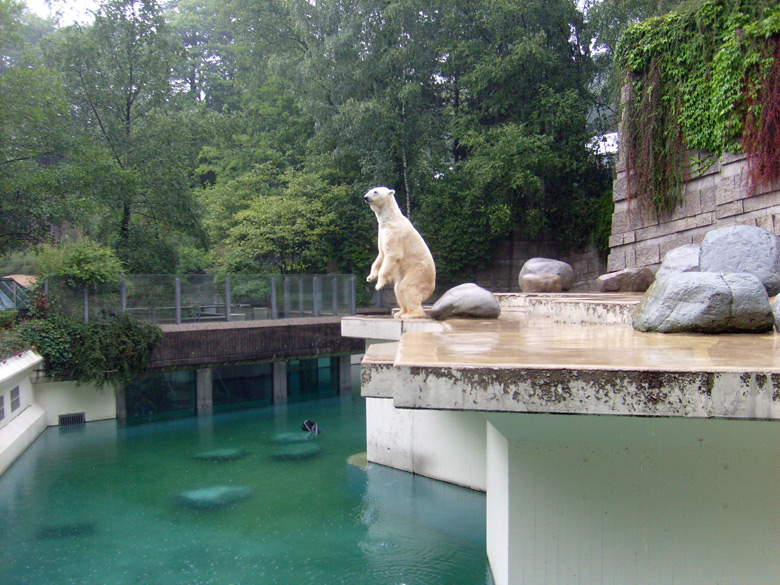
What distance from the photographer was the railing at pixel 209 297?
15.5 meters

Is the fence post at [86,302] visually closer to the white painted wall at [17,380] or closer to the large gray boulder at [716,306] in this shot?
the white painted wall at [17,380]

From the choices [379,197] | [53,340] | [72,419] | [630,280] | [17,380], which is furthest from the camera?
[72,419]

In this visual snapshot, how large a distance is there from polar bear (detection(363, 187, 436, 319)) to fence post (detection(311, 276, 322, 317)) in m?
9.31

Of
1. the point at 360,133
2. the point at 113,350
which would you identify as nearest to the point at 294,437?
the point at 113,350

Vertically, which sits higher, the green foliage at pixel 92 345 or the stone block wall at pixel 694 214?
the stone block wall at pixel 694 214

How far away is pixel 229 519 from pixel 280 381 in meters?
9.69

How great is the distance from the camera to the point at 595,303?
27.5 feet

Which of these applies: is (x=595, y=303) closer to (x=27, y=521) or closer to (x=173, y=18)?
(x=27, y=521)

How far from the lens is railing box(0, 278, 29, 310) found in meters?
15.2

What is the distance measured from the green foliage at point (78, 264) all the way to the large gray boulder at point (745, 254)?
41.7 ft

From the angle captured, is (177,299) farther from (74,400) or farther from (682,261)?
(682,261)

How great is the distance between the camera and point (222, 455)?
12430 mm

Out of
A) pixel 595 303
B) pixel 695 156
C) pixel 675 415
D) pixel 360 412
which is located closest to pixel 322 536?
pixel 595 303

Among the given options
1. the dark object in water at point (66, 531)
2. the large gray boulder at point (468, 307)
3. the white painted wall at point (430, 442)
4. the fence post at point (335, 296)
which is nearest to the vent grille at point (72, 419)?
the dark object in water at point (66, 531)
